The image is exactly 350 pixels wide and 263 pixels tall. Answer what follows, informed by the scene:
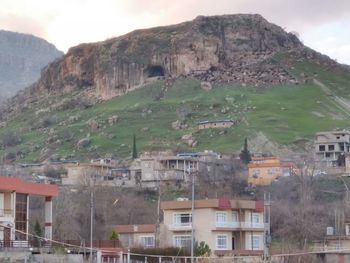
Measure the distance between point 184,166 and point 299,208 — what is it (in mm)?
38647

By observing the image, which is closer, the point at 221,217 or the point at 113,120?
the point at 221,217

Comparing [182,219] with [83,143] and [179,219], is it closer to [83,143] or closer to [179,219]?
[179,219]

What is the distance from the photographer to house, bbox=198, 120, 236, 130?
161750 mm

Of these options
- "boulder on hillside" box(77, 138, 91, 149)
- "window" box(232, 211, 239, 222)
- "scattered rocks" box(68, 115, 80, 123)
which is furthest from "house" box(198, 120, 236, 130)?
"window" box(232, 211, 239, 222)

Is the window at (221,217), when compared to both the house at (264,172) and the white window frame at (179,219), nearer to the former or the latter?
the white window frame at (179,219)

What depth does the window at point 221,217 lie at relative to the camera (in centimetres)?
6794

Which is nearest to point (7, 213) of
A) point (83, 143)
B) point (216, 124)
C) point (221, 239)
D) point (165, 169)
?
point (221, 239)

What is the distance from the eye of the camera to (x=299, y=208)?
9181cm

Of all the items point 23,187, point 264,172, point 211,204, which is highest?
point 264,172

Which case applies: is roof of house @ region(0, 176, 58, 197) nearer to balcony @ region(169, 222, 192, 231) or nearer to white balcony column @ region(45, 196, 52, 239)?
white balcony column @ region(45, 196, 52, 239)

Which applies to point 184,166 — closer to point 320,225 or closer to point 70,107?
point 320,225

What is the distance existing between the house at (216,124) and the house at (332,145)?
71.6 feet

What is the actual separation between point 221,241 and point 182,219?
3.08 meters

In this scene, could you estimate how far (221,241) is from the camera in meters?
68.2
